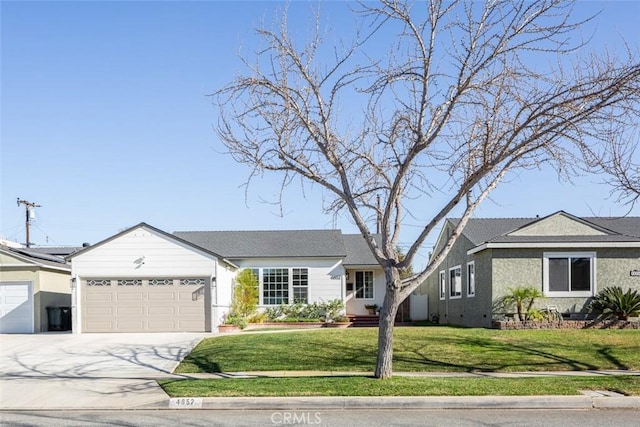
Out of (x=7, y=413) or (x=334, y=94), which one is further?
(x=334, y=94)

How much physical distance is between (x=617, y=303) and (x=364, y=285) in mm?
12586

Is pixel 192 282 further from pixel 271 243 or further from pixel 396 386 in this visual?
pixel 396 386

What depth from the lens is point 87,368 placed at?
15898mm

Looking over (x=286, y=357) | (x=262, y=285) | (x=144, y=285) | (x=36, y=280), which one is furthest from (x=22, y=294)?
(x=286, y=357)

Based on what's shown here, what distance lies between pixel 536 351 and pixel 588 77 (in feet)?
25.9

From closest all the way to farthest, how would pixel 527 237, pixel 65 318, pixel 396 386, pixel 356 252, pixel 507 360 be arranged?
1. pixel 396 386
2. pixel 507 360
3. pixel 527 237
4. pixel 65 318
5. pixel 356 252

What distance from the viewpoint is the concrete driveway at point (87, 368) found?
39.3 feet

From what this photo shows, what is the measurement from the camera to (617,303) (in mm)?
21250

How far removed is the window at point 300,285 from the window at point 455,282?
6348 millimetres

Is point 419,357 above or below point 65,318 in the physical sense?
above

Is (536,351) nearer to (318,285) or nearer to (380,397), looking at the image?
(380,397)

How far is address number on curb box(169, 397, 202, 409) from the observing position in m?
11.1

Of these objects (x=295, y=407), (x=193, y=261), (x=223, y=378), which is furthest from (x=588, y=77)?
(x=193, y=261)

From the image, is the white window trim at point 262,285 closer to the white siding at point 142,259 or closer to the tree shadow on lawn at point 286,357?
the white siding at point 142,259
